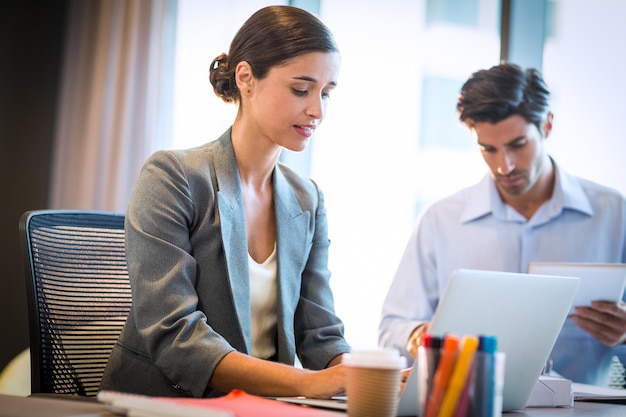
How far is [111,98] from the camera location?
358 centimetres

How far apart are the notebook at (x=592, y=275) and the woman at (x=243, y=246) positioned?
0.50 m

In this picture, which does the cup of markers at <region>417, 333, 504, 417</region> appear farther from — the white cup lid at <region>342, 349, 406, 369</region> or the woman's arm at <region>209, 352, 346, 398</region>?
the woman's arm at <region>209, 352, 346, 398</region>

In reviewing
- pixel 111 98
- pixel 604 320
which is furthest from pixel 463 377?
pixel 111 98

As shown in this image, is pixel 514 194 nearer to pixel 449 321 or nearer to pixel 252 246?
pixel 252 246

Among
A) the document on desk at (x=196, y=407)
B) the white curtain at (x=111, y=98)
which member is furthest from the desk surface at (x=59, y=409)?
the white curtain at (x=111, y=98)

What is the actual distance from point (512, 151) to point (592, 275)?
680 mm

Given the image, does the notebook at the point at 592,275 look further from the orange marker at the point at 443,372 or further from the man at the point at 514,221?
the orange marker at the point at 443,372

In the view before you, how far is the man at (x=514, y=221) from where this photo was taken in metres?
2.48

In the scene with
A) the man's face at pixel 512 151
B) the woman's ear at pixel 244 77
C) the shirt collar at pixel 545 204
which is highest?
the woman's ear at pixel 244 77

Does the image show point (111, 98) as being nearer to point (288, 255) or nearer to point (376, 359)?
point (288, 255)

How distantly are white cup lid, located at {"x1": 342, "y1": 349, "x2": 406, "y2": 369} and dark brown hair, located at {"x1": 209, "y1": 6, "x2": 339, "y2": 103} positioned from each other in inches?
36.6

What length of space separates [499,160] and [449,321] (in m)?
1.54

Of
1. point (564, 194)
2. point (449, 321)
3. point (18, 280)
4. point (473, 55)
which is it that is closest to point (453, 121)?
point (473, 55)

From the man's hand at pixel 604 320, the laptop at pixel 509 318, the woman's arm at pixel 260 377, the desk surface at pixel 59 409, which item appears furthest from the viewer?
the man's hand at pixel 604 320
